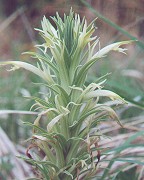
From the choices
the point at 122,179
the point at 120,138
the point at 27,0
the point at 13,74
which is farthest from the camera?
the point at 27,0

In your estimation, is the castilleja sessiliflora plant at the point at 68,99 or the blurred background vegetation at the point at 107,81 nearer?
the castilleja sessiliflora plant at the point at 68,99

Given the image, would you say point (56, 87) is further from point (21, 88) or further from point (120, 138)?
point (21, 88)

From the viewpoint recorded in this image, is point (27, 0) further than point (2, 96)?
Yes

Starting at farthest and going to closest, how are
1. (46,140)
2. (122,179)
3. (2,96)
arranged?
(2,96), (122,179), (46,140)

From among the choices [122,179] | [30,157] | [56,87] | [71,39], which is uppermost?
[71,39]

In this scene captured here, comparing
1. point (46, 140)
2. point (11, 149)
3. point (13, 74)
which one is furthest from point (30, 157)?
point (13, 74)

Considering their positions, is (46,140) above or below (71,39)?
below

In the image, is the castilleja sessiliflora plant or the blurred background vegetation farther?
the blurred background vegetation

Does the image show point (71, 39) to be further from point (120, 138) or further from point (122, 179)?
point (120, 138)

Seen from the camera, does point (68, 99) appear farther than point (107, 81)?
No
